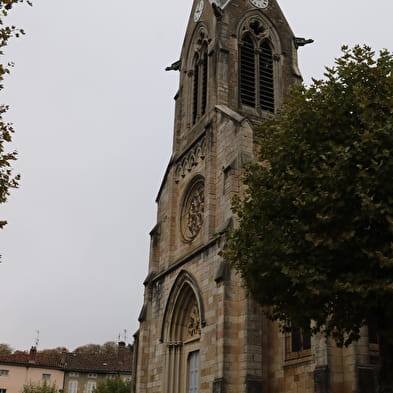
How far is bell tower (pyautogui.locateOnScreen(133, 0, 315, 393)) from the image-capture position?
57.1 feet

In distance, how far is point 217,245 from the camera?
1933 cm

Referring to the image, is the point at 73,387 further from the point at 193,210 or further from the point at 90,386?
the point at 193,210

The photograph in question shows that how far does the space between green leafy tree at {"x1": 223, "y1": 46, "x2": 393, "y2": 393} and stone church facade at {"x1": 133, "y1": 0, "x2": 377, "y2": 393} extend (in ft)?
12.5

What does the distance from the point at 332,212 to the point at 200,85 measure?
17357 mm

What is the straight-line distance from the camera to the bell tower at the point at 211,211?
57.1 feet

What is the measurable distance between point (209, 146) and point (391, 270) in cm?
1316

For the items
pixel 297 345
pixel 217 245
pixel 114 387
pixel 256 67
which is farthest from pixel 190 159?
pixel 114 387

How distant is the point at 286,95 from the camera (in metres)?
25.8

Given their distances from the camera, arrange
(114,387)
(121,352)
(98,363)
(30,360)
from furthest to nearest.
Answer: (121,352), (98,363), (30,360), (114,387)

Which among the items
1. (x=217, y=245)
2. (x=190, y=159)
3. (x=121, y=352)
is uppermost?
(x=190, y=159)

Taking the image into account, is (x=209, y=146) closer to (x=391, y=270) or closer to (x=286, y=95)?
(x=286, y=95)

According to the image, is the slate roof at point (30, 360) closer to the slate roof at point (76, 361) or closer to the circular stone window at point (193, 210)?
the slate roof at point (76, 361)

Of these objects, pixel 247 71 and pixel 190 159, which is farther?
pixel 247 71

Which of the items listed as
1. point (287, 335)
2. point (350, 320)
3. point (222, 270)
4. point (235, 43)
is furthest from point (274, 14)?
point (350, 320)
